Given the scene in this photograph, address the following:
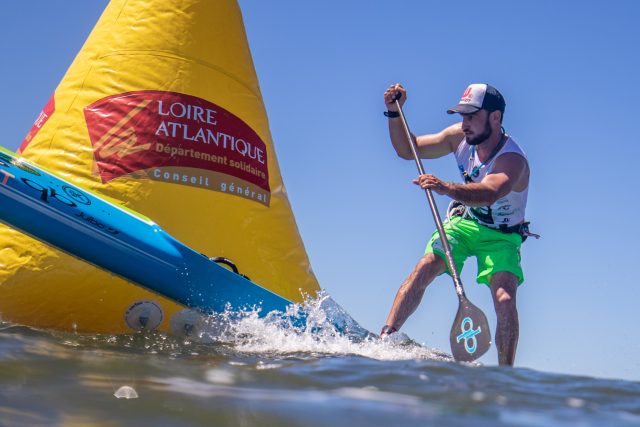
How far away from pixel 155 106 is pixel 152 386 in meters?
2.73

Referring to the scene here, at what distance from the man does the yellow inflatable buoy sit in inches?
31.3

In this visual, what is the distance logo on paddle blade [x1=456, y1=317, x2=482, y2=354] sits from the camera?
4070 millimetres

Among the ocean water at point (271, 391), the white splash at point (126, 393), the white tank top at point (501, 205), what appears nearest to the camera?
the ocean water at point (271, 391)

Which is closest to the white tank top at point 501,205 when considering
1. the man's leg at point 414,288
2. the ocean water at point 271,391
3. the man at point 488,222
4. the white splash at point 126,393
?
the man at point 488,222

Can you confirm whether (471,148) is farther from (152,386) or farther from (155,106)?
(152,386)

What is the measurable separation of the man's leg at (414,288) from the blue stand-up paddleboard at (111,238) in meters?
0.98

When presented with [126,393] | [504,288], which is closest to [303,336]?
[504,288]

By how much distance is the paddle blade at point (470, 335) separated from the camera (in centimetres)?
406

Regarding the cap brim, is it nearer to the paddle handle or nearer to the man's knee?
the paddle handle

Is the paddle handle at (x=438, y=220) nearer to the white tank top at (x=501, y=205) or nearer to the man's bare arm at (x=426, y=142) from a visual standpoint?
the man's bare arm at (x=426, y=142)

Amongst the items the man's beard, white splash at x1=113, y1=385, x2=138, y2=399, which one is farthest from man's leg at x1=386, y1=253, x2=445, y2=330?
white splash at x1=113, y1=385, x2=138, y2=399

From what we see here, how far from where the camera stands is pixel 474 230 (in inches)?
182

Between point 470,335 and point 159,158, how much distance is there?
2097 millimetres

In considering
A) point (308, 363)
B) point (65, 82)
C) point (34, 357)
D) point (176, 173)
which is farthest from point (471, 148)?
point (34, 357)
